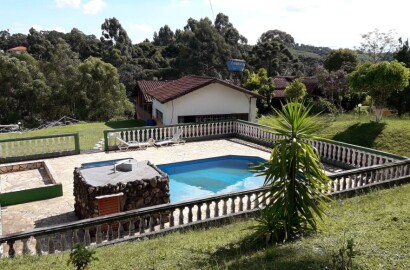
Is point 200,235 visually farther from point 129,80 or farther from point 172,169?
point 129,80

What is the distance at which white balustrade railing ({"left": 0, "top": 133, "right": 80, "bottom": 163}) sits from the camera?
14227mm

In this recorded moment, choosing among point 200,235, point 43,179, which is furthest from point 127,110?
point 200,235

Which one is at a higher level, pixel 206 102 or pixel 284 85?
pixel 284 85

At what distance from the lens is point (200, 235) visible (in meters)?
6.82

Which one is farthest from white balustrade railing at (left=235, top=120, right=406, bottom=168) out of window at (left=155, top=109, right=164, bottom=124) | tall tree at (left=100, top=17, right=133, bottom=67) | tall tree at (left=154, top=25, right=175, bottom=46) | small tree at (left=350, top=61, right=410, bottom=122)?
tall tree at (left=154, top=25, right=175, bottom=46)

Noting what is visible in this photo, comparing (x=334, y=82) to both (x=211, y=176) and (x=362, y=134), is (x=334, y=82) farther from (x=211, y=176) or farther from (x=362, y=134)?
(x=211, y=176)

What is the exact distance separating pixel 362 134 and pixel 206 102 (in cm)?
858

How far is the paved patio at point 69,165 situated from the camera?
8.53 m

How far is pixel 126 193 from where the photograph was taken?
8.23 meters

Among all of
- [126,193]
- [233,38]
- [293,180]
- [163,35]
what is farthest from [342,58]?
[163,35]

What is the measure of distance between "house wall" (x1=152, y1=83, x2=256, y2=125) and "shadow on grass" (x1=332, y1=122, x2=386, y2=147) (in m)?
6.64

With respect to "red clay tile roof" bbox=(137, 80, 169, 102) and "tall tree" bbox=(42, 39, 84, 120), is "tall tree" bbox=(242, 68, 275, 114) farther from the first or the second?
"tall tree" bbox=(42, 39, 84, 120)

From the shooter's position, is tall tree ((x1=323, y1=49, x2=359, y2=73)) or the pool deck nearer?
the pool deck

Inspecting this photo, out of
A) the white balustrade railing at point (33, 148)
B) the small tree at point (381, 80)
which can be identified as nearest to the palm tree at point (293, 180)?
the small tree at point (381, 80)
